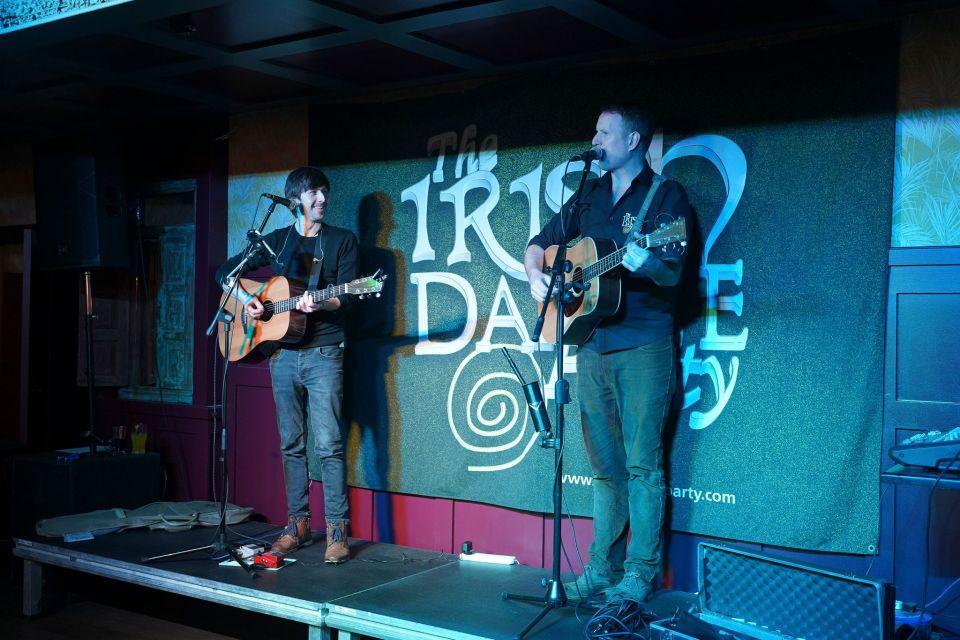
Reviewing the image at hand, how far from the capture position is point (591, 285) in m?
3.31

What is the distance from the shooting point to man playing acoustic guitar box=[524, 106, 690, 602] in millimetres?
3404

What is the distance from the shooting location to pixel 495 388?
14.1 feet

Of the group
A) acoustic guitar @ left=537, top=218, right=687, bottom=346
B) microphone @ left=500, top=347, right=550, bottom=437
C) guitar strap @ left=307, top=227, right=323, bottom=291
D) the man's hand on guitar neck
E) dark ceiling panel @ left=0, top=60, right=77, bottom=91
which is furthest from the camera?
dark ceiling panel @ left=0, top=60, right=77, bottom=91

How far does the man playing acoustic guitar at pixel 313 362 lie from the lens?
13.4ft

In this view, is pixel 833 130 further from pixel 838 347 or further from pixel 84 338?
pixel 84 338

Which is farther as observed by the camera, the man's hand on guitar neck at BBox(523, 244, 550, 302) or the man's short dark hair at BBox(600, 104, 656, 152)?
the man's short dark hair at BBox(600, 104, 656, 152)

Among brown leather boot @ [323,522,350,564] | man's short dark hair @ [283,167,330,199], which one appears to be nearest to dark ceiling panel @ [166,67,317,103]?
man's short dark hair @ [283,167,330,199]

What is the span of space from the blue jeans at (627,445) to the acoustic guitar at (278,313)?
108 cm

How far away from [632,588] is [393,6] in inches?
99.7

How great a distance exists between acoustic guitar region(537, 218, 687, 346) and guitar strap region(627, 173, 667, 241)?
2.9 inches

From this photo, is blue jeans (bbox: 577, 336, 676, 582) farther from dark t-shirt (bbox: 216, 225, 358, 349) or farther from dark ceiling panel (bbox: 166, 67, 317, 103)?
dark ceiling panel (bbox: 166, 67, 317, 103)

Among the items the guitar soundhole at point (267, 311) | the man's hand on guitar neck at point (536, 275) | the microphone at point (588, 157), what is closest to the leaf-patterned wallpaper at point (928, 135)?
the microphone at point (588, 157)

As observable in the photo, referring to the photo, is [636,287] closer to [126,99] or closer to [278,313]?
[278,313]

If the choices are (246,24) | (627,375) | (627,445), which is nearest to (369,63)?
(246,24)
